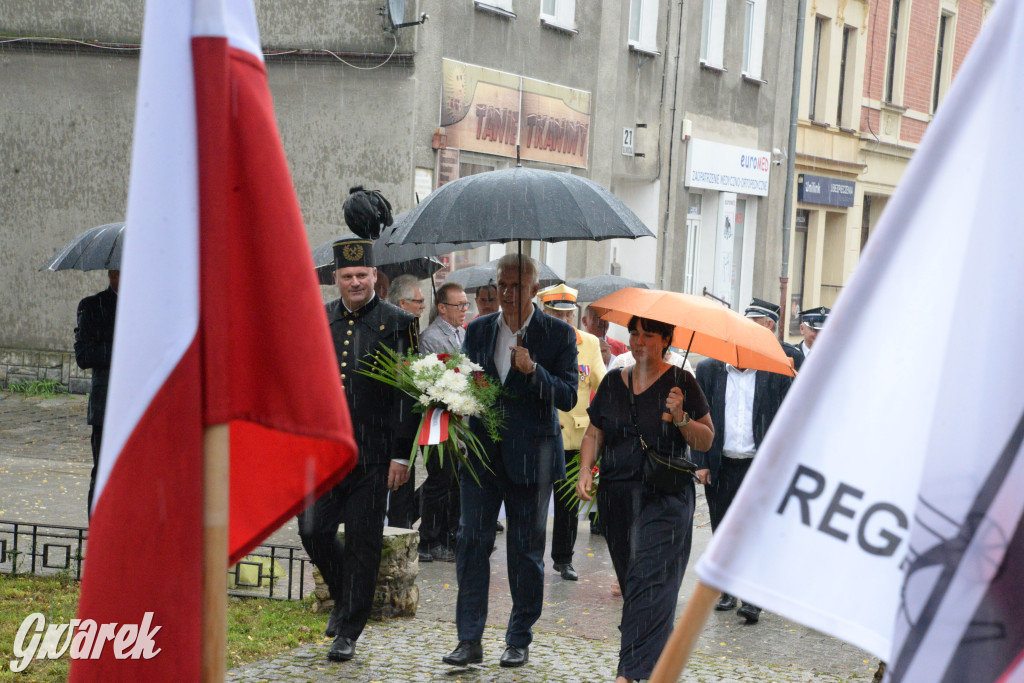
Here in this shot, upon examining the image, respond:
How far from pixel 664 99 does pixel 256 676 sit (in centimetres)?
1769

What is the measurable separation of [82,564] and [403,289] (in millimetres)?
3470

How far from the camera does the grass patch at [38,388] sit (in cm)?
1744

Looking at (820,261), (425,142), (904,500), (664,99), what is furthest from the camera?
(820,261)

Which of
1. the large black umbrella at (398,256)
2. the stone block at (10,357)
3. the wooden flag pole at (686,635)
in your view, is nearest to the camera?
the wooden flag pole at (686,635)

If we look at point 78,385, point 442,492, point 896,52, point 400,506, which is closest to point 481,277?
point 442,492

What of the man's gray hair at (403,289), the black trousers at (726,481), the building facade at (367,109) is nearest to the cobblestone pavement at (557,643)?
the black trousers at (726,481)

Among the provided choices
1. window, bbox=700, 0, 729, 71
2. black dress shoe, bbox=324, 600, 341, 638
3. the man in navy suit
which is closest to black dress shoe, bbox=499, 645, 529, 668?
the man in navy suit

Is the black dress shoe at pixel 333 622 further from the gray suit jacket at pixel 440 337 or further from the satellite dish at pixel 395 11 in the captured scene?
the satellite dish at pixel 395 11

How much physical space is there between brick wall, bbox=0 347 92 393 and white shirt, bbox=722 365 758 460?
11.3 meters

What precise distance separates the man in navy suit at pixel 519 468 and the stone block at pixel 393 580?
29.4 inches

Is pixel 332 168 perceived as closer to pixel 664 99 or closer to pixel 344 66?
pixel 344 66

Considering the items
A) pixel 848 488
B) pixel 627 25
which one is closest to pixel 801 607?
pixel 848 488

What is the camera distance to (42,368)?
17.7m

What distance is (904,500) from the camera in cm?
231
